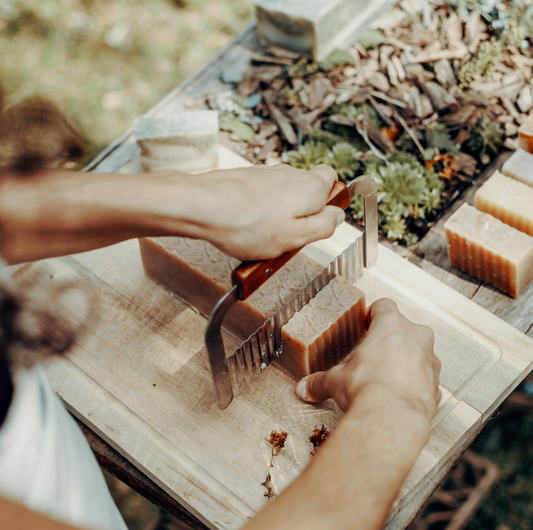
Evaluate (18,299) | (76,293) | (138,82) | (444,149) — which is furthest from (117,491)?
(138,82)

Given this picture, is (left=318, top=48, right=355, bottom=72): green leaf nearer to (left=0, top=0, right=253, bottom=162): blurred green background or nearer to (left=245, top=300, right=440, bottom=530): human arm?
(left=0, top=0, right=253, bottom=162): blurred green background

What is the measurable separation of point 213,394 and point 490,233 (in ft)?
3.58

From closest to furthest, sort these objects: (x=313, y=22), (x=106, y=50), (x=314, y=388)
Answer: (x=314, y=388) < (x=313, y=22) < (x=106, y=50)

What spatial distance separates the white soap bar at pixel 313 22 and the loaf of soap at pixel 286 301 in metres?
1.40

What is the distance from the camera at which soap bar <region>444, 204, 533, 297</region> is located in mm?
1789

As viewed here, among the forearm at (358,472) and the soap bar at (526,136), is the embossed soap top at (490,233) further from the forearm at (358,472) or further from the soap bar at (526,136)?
the forearm at (358,472)

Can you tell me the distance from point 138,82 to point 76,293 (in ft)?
7.22

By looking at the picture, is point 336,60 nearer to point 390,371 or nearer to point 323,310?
point 323,310

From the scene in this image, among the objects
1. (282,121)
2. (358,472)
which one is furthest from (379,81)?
(358,472)

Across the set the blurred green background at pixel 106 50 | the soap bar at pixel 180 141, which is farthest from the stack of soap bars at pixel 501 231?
the blurred green background at pixel 106 50

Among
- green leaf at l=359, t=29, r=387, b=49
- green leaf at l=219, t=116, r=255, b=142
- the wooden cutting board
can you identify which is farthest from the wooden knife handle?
green leaf at l=359, t=29, r=387, b=49

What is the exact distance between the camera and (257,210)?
1356 mm

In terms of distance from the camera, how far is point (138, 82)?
3.74 m

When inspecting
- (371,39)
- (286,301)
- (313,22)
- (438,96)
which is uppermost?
(313,22)
